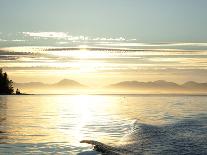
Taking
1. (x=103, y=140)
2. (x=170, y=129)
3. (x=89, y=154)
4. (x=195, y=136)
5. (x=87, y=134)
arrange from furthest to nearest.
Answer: (x=170, y=129) < (x=87, y=134) < (x=195, y=136) < (x=103, y=140) < (x=89, y=154)

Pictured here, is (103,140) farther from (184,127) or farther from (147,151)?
(184,127)

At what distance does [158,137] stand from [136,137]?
243 centimetres

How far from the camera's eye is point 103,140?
122 feet

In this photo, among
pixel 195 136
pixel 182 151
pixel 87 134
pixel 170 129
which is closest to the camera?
pixel 182 151

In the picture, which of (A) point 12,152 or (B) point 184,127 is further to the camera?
(B) point 184,127

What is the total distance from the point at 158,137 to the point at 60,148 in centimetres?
1268

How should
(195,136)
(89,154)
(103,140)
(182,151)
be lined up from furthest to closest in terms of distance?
(195,136)
(103,140)
(182,151)
(89,154)

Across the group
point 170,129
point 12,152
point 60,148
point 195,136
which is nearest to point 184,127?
point 170,129

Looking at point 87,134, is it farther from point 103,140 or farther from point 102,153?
point 102,153

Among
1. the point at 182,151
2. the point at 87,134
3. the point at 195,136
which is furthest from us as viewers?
the point at 87,134

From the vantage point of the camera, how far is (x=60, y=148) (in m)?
31.5

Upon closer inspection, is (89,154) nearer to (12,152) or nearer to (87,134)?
(12,152)

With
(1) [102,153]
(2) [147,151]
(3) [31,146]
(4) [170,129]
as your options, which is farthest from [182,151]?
(4) [170,129]

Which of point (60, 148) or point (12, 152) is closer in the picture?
point (12, 152)
